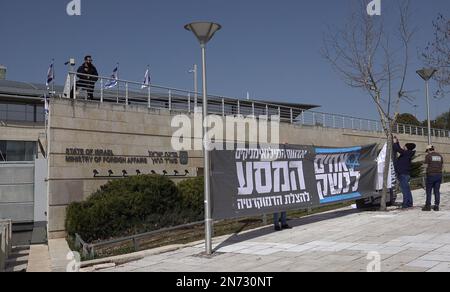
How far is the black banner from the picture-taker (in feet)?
33.2

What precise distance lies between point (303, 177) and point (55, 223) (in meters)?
7.02

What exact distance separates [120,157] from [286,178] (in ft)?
20.3

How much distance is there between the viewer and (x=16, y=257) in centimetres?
1122

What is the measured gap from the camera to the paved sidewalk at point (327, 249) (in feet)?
25.0

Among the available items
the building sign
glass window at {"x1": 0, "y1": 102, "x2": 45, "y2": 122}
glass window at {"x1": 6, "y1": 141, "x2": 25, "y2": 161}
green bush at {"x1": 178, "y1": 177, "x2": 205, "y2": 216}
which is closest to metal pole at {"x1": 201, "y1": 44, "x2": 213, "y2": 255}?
green bush at {"x1": 178, "y1": 177, "x2": 205, "y2": 216}

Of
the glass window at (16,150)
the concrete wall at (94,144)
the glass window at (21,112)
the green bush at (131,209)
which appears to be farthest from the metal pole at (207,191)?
the glass window at (21,112)

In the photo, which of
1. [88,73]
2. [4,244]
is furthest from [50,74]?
[4,244]

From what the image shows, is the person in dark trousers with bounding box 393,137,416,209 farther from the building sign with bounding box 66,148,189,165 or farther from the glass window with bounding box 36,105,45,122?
the glass window with bounding box 36,105,45,122

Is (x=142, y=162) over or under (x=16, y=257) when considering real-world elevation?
over

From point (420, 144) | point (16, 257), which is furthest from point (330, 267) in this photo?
point (420, 144)

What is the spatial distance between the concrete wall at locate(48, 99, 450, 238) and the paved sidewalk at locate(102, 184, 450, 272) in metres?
5.50

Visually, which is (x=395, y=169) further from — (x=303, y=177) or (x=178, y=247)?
(x=178, y=247)

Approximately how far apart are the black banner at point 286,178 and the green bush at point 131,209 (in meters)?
3.42

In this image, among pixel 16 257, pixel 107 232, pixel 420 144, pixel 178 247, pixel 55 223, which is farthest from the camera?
pixel 420 144
